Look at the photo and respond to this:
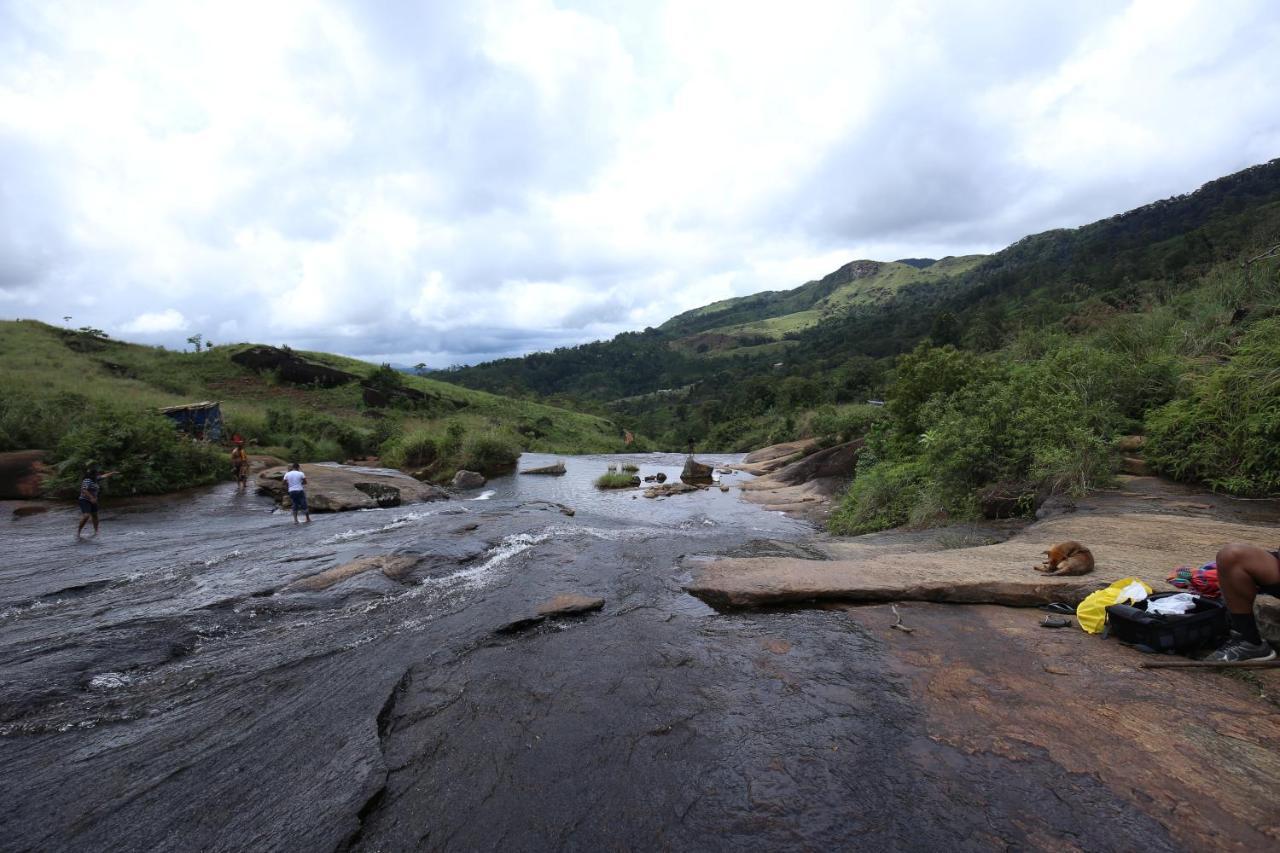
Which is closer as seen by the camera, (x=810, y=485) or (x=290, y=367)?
(x=810, y=485)

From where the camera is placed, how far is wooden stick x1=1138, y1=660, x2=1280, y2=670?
4914 mm

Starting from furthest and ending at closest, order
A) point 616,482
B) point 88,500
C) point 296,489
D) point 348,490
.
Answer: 1. point 616,482
2. point 348,490
3. point 296,489
4. point 88,500

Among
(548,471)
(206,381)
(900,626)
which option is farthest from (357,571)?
(206,381)

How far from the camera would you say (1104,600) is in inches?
247

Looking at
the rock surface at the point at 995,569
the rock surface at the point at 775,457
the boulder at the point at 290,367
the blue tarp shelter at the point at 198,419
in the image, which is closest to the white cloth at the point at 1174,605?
the rock surface at the point at 995,569

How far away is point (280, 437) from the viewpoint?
1288 inches

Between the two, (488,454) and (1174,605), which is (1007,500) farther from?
(488,454)

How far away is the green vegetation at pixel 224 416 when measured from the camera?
19.7 m

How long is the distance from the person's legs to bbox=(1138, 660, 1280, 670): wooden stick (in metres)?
0.09

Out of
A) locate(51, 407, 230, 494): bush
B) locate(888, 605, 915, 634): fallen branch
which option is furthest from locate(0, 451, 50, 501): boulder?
locate(888, 605, 915, 634): fallen branch

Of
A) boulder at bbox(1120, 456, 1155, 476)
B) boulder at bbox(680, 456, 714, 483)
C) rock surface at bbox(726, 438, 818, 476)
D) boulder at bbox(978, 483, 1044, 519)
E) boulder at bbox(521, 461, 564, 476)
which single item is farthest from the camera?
rock surface at bbox(726, 438, 818, 476)

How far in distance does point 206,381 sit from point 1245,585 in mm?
65167

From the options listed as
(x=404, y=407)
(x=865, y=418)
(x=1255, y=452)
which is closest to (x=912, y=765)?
(x=1255, y=452)

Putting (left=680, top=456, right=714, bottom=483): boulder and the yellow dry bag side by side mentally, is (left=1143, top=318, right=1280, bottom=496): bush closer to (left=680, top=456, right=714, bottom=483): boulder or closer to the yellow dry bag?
the yellow dry bag
